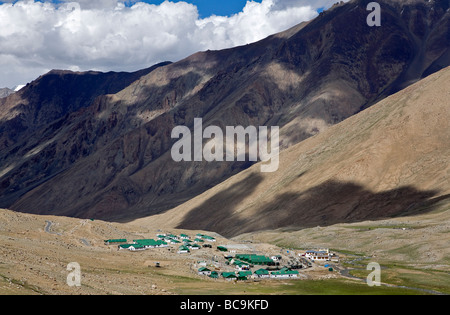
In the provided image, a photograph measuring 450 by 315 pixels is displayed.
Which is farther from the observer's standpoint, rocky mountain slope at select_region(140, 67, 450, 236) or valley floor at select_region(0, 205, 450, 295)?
rocky mountain slope at select_region(140, 67, 450, 236)

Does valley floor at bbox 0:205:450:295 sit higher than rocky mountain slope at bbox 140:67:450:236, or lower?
lower

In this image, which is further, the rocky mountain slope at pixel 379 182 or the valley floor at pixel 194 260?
the rocky mountain slope at pixel 379 182

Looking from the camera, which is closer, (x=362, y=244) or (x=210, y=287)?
(x=210, y=287)

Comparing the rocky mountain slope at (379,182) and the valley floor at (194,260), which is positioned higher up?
the rocky mountain slope at (379,182)

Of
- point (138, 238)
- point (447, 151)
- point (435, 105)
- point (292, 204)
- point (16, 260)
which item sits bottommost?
point (16, 260)

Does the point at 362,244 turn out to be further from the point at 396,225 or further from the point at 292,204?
the point at 292,204

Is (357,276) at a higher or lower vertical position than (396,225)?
lower

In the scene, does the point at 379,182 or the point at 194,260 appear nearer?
the point at 194,260

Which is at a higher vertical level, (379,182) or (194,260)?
(379,182)
